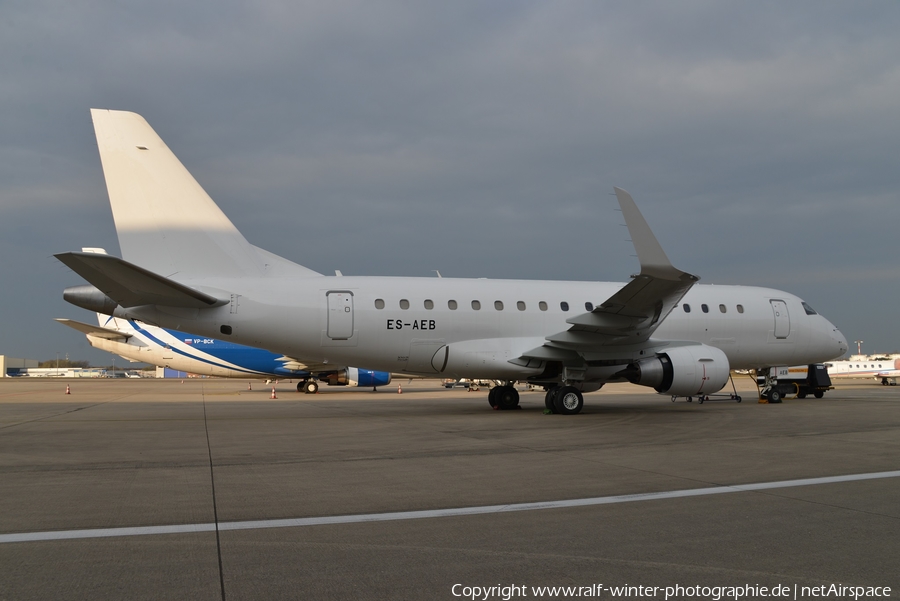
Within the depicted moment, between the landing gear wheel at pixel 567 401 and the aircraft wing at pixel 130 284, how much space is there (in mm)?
8149

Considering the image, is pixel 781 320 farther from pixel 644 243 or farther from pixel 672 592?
pixel 672 592

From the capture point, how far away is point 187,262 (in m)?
14.3

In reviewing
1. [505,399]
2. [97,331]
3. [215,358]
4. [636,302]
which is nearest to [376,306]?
[505,399]

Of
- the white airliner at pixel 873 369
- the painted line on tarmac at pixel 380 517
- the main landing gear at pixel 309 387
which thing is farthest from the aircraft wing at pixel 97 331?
the white airliner at pixel 873 369

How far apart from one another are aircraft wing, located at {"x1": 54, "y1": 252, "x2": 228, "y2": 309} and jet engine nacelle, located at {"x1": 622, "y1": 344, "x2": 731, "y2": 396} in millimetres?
9994

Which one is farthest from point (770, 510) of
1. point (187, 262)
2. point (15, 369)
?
point (15, 369)

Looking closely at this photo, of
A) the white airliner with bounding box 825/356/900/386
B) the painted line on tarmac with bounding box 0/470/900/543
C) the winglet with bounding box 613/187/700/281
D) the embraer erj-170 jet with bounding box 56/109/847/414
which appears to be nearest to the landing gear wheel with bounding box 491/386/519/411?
the embraer erj-170 jet with bounding box 56/109/847/414

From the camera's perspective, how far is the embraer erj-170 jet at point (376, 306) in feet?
44.5

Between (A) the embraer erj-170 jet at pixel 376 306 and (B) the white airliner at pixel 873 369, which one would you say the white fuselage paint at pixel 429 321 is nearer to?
(A) the embraer erj-170 jet at pixel 376 306

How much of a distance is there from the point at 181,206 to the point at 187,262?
1.25 m

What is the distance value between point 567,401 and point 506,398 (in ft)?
10.00

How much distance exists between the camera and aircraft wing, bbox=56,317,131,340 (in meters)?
32.0

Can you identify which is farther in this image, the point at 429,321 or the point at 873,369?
the point at 873,369

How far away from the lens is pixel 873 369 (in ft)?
159
